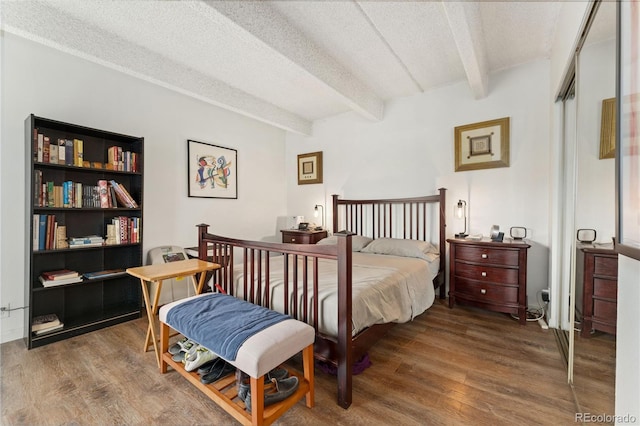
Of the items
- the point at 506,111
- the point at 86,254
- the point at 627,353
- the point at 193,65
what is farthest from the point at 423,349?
the point at 193,65

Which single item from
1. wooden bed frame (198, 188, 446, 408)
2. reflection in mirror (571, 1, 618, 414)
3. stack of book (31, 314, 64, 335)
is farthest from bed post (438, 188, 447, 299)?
stack of book (31, 314, 64, 335)

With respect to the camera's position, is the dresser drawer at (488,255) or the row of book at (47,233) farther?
the dresser drawer at (488,255)

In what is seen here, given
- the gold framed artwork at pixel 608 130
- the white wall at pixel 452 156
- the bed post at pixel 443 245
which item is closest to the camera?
the gold framed artwork at pixel 608 130

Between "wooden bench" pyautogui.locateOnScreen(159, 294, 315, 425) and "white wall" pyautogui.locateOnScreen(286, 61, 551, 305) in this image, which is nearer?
"wooden bench" pyautogui.locateOnScreen(159, 294, 315, 425)

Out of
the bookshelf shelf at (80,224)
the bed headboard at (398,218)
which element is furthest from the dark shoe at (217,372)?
the bed headboard at (398,218)

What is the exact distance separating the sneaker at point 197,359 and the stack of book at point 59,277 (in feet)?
5.11

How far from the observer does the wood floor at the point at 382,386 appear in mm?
1409

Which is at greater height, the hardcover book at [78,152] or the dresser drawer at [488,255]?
the hardcover book at [78,152]

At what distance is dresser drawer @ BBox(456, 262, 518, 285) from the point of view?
2.60m

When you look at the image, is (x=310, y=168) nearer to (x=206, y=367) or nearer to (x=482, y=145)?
(x=482, y=145)

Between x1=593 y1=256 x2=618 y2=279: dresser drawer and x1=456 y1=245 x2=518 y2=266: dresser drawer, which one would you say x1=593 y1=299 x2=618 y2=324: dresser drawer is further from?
x1=456 y1=245 x2=518 y2=266: dresser drawer

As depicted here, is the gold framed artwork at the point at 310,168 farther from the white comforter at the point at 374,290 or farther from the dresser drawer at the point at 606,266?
the dresser drawer at the point at 606,266

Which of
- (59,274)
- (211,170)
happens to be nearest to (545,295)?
(211,170)

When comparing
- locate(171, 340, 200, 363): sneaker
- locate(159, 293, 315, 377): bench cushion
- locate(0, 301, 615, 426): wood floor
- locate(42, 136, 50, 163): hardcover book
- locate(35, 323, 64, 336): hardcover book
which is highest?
locate(42, 136, 50, 163): hardcover book
